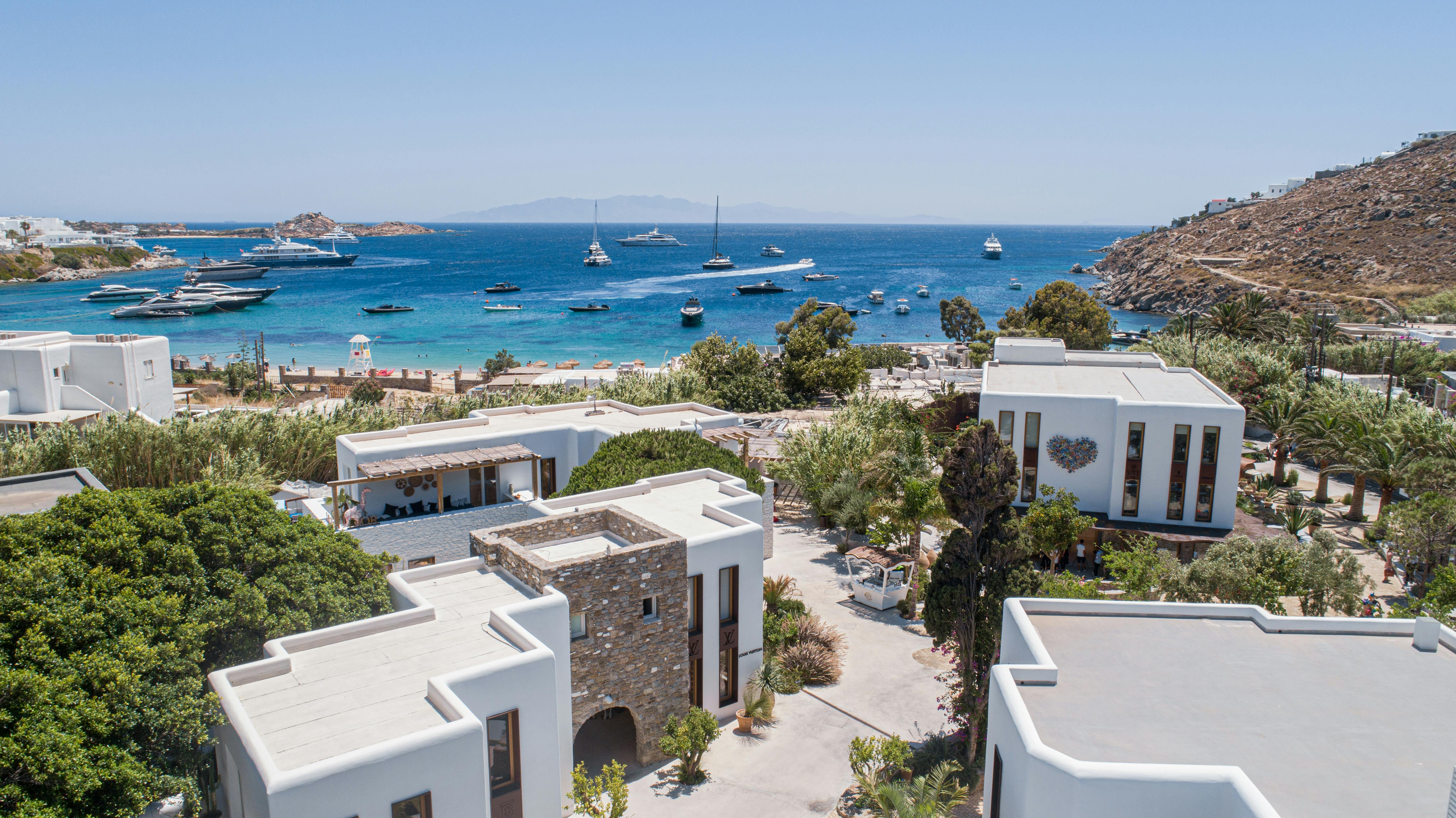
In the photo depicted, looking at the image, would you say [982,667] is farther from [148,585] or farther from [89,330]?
[89,330]

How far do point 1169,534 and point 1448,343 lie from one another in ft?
125

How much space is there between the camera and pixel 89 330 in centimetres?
9756

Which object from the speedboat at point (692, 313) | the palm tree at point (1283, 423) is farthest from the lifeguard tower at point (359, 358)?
the palm tree at point (1283, 423)

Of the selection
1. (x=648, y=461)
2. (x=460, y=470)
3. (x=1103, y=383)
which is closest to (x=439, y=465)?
(x=460, y=470)

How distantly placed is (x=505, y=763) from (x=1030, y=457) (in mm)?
20747

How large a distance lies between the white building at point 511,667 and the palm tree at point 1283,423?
25.6 metres

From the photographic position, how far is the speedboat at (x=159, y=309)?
352ft

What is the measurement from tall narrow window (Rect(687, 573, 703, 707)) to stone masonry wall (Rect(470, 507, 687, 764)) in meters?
0.32

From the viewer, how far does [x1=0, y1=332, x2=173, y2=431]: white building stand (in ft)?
114

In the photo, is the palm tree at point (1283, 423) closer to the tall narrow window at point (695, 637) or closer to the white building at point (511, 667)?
the white building at point (511, 667)

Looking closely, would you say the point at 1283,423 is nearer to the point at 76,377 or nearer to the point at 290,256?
the point at 76,377

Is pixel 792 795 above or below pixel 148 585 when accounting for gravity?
below

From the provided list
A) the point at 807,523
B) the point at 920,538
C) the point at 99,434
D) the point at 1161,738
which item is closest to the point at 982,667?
the point at 1161,738

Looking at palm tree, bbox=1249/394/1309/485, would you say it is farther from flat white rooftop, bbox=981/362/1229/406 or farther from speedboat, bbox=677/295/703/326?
speedboat, bbox=677/295/703/326
